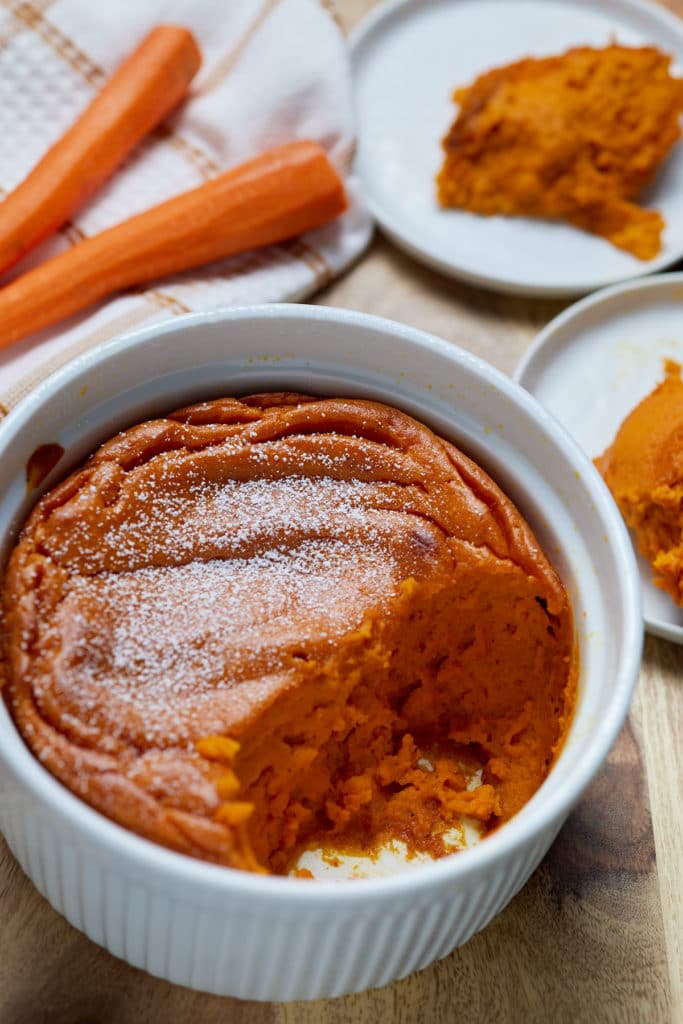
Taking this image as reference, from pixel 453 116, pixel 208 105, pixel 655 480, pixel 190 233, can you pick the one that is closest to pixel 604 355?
pixel 655 480

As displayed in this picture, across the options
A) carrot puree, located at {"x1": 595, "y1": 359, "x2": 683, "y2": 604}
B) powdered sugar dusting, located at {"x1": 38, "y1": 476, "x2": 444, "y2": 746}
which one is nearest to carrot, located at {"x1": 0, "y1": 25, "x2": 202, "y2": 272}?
powdered sugar dusting, located at {"x1": 38, "y1": 476, "x2": 444, "y2": 746}

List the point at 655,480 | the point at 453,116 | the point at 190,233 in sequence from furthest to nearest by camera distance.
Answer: the point at 453,116
the point at 190,233
the point at 655,480

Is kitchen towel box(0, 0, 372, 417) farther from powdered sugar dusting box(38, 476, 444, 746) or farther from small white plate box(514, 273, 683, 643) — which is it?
powdered sugar dusting box(38, 476, 444, 746)

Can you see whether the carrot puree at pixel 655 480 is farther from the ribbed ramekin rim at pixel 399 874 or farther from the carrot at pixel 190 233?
the carrot at pixel 190 233

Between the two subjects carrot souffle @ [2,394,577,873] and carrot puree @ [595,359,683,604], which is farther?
carrot puree @ [595,359,683,604]

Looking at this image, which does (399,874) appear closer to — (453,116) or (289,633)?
(289,633)

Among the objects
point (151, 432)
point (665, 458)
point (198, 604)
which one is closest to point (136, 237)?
point (151, 432)
